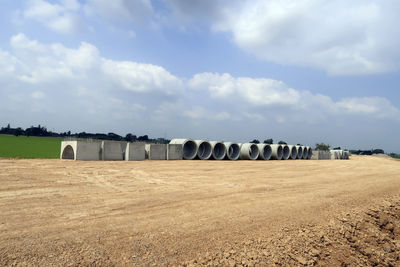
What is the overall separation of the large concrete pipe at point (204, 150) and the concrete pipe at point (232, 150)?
6.29 ft

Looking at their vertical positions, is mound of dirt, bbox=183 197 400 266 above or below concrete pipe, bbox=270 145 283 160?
below

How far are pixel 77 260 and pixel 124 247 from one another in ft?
2.02

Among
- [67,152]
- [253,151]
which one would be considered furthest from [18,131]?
[253,151]

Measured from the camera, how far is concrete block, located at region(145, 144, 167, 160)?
1823 centimetres

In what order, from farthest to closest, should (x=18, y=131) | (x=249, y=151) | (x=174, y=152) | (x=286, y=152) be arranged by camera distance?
Result: (x=18, y=131) < (x=286, y=152) < (x=249, y=151) < (x=174, y=152)

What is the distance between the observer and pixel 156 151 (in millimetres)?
18547

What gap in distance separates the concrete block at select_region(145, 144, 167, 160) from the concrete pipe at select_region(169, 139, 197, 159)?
1.75 meters

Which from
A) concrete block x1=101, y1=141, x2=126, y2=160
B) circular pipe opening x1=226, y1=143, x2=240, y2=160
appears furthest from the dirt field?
Answer: circular pipe opening x1=226, y1=143, x2=240, y2=160

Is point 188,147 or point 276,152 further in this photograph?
point 276,152

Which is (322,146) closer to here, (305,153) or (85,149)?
(305,153)

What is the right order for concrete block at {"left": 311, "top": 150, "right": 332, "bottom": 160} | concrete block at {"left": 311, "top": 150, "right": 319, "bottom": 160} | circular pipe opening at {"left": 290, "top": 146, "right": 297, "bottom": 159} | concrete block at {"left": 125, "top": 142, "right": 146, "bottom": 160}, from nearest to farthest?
concrete block at {"left": 125, "top": 142, "right": 146, "bottom": 160}, circular pipe opening at {"left": 290, "top": 146, "right": 297, "bottom": 159}, concrete block at {"left": 311, "top": 150, "right": 319, "bottom": 160}, concrete block at {"left": 311, "top": 150, "right": 332, "bottom": 160}

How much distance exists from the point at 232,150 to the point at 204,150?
362 cm

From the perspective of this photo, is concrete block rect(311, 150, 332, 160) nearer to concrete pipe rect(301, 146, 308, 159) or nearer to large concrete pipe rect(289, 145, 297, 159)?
concrete pipe rect(301, 146, 308, 159)

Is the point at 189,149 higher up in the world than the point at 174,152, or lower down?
higher up
